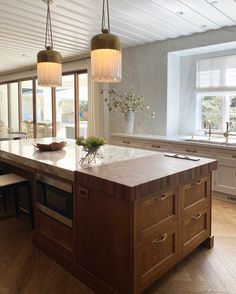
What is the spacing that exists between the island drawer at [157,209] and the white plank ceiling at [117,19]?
2335 millimetres

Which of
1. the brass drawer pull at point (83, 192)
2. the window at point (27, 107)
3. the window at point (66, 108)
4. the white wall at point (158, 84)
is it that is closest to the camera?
the brass drawer pull at point (83, 192)

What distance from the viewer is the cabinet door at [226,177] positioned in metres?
3.83

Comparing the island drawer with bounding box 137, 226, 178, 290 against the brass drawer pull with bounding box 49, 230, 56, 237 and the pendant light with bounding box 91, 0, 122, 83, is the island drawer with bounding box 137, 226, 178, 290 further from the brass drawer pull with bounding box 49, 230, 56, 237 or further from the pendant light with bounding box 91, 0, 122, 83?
the pendant light with bounding box 91, 0, 122, 83

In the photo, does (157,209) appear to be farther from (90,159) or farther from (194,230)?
(90,159)

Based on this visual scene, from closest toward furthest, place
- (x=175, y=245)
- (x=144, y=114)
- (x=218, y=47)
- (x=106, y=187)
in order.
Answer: (x=106, y=187)
(x=175, y=245)
(x=218, y=47)
(x=144, y=114)

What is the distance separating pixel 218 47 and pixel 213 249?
3223 millimetres

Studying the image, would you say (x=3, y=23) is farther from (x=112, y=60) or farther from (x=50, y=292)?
(x=50, y=292)

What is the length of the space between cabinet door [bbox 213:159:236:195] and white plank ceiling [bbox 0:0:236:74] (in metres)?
2.01

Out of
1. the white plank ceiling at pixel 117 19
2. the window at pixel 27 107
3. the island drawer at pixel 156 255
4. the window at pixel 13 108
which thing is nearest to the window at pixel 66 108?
the window at pixel 27 107

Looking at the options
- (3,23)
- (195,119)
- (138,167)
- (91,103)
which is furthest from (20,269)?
(91,103)

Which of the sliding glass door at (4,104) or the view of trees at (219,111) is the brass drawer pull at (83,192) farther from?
the sliding glass door at (4,104)

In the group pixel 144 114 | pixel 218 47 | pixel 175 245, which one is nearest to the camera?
pixel 175 245

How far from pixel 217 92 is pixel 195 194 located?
2.86 metres

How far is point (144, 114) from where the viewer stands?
537cm
